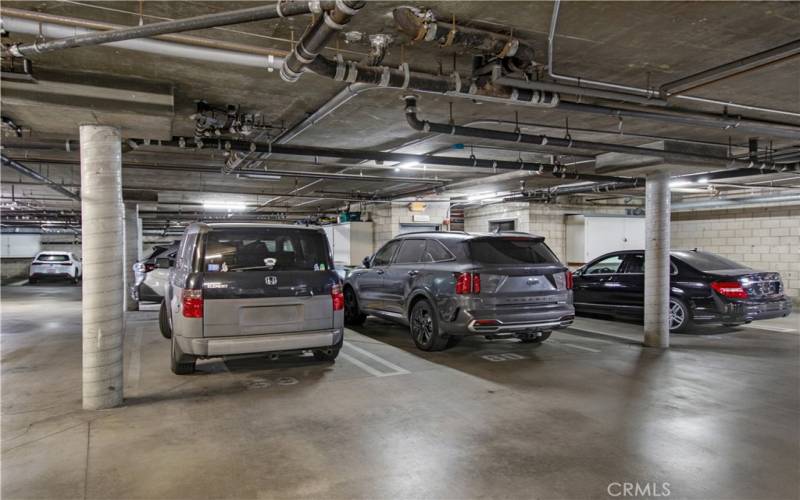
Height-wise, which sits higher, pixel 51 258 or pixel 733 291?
pixel 51 258

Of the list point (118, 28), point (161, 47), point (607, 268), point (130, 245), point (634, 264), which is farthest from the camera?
point (130, 245)

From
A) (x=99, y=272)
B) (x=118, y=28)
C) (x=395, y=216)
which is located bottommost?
(x=99, y=272)

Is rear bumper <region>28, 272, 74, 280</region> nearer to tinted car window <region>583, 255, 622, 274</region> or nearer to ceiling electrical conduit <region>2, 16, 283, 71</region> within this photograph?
tinted car window <region>583, 255, 622, 274</region>

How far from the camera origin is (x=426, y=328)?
737cm

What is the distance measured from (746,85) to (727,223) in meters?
13.3

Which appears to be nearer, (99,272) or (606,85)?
(99,272)

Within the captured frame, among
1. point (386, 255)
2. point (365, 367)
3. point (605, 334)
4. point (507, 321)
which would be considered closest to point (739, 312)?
point (605, 334)

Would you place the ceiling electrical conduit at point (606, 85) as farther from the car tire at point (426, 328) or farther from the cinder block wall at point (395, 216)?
the cinder block wall at point (395, 216)

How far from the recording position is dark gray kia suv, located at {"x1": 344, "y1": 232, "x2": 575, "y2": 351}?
6.55 metres

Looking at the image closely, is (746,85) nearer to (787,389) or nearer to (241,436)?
(787,389)

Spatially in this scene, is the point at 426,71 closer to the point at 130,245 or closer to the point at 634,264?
the point at 634,264

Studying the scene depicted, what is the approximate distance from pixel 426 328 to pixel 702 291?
194 inches

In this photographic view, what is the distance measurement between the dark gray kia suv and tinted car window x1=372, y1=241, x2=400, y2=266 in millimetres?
663

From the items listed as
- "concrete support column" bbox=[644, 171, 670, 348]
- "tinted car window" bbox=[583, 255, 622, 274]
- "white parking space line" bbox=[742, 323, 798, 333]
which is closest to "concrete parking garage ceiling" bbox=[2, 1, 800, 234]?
"concrete support column" bbox=[644, 171, 670, 348]
